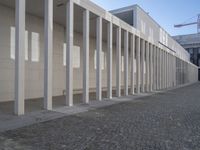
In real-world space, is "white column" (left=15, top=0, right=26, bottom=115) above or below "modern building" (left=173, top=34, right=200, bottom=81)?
below

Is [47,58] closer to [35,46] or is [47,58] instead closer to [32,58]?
[32,58]

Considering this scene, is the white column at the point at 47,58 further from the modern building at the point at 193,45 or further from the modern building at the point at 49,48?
the modern building at the point at 193,45

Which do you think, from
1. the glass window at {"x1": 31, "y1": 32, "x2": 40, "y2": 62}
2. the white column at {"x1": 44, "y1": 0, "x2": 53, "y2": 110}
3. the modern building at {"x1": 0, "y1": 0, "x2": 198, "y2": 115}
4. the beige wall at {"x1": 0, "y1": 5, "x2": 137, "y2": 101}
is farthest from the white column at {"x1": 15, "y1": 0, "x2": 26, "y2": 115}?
the glass window at {"x1": 31, "y1": 32, "x2": 40, "y2": 62}

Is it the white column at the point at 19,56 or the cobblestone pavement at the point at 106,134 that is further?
the white column at the point at 19,56

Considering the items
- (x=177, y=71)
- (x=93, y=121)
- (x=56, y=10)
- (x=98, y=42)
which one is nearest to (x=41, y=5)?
(x=56, y=10)

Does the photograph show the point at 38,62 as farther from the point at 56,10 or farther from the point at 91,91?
the point at 91,91

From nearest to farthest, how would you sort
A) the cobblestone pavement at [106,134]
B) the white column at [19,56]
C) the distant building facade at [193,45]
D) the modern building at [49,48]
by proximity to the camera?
the cobblestone pavement at [106,134]
the white column at [19,56]
the modern building at [49,48]
the distant building facade at [193,45]

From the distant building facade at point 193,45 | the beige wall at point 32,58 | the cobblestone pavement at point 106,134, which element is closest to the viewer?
the cobblestone pavement at point 106,134

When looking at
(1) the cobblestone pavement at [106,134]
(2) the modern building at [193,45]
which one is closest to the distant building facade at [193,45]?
(2) the modern building at [193,45]

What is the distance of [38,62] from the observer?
1129cm

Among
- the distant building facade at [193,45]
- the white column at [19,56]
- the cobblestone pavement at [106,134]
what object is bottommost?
the cobblestone pavement at [106,134]

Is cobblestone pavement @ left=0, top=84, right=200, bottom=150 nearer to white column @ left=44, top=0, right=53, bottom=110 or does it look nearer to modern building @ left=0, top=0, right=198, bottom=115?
white column @ left=44, top=0, right=53, bottom=110

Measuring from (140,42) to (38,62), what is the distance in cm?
808

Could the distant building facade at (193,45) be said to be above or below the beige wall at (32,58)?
above
